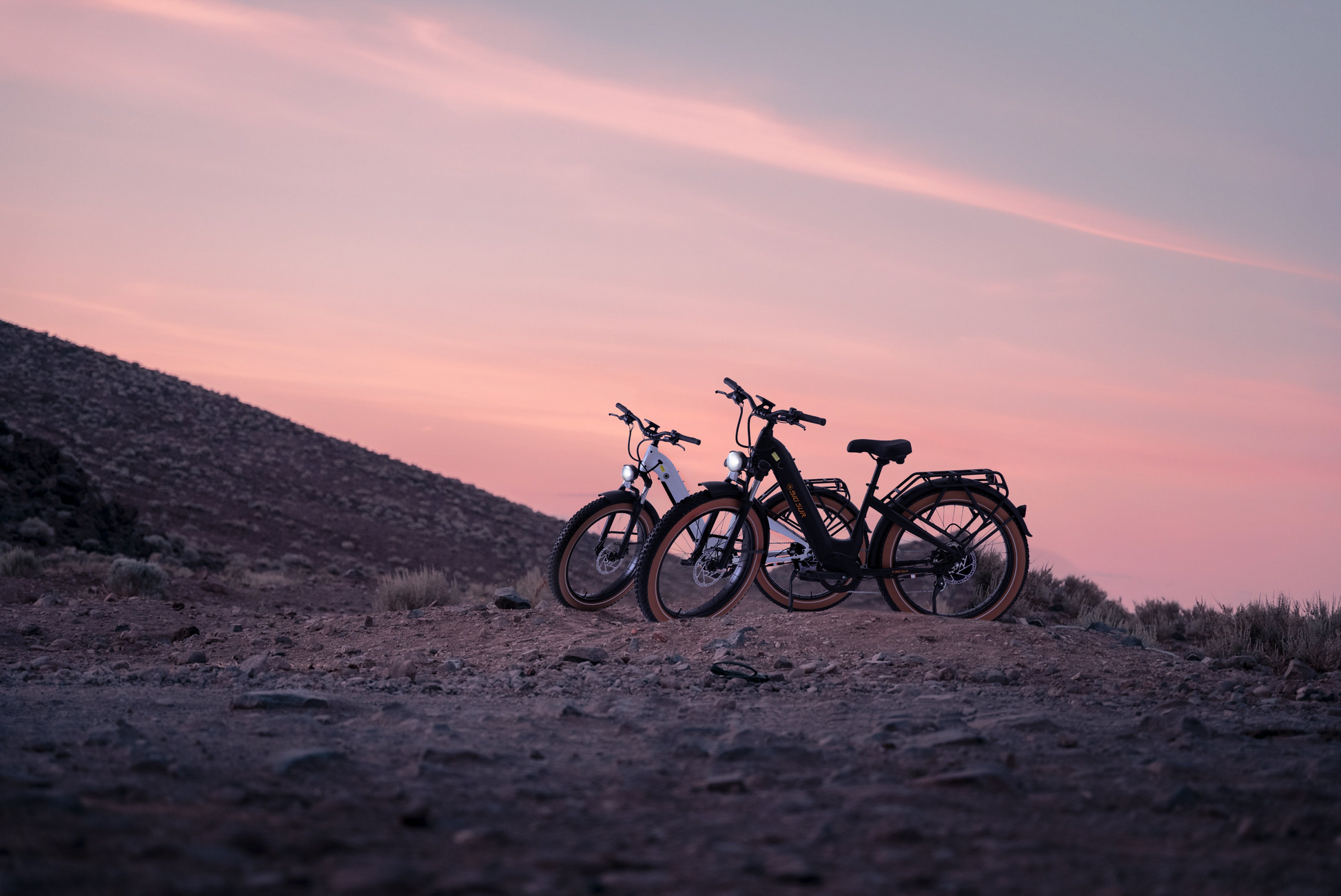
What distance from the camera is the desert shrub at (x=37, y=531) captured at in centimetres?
2070

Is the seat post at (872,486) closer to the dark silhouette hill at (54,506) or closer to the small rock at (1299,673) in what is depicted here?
the small rock at (1299,673)

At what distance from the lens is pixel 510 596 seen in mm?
10789

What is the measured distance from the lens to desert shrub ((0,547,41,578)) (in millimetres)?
16500

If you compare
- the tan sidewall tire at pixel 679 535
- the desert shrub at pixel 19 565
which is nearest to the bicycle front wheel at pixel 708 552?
the tan sidewall tire at pixel 679 535

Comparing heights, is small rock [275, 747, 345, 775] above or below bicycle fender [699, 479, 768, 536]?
below

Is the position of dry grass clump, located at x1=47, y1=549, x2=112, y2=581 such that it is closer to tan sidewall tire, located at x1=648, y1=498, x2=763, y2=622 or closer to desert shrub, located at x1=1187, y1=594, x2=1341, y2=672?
tan sidewall tire, located at x1=648, y1=498, x2=763, y2=622

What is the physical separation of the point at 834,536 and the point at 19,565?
13.9 m

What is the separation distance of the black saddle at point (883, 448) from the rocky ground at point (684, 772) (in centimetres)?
165

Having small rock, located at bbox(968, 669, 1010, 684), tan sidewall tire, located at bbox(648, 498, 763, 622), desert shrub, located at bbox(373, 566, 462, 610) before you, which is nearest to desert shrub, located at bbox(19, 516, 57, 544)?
desert shrub, located at bbox(373, 566, 462, 610)

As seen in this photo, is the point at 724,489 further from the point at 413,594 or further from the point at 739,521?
the point at 413,594

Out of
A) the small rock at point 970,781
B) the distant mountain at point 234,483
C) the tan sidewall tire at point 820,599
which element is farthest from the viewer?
the distant mountain at point 234,483

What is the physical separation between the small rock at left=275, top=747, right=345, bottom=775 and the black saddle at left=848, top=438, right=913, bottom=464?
5.84 m

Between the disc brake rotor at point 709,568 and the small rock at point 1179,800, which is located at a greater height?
the disc brake rotor at point 709,568

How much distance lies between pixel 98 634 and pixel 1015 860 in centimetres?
1057
